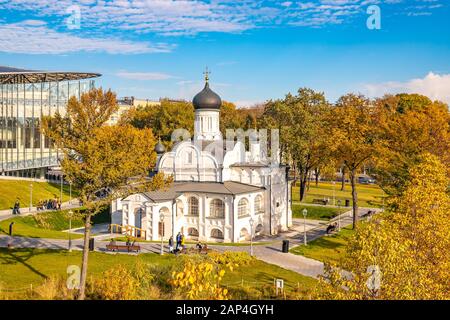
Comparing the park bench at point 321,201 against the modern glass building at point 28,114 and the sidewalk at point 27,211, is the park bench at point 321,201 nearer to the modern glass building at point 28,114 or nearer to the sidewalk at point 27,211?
the sidewalk at point 27,211

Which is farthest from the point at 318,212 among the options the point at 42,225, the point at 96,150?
the point at 96,150

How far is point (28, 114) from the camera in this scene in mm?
64375

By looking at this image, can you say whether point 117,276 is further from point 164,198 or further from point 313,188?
point 313,188

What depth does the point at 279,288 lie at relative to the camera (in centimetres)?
2531

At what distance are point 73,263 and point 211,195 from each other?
51.5ft

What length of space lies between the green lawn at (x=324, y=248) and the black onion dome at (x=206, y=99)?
59.3 feet

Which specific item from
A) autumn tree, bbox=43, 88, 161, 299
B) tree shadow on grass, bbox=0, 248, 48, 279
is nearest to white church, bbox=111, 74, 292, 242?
tree shadow on grass, bbox=0, 248, 48, 279

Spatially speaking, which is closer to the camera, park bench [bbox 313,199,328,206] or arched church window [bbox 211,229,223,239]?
arched church window [bbox 211,229,223,239]

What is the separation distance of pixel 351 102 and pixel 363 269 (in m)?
31.8

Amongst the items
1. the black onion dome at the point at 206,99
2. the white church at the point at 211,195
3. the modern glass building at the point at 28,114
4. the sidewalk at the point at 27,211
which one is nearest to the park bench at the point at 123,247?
the white church at the point at 211,195

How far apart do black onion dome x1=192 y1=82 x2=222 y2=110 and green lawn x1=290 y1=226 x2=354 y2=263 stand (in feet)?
59.3

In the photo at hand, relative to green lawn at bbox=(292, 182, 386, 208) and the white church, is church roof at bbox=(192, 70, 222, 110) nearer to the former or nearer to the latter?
the white church

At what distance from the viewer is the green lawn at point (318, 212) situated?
53.1 metres

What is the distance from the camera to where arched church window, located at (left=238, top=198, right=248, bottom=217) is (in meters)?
43.0
